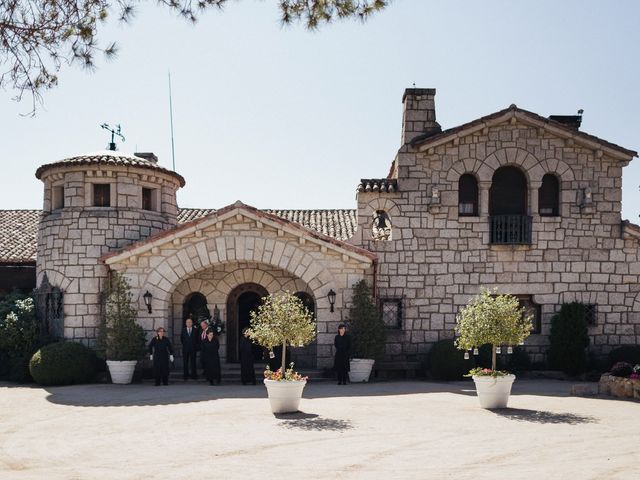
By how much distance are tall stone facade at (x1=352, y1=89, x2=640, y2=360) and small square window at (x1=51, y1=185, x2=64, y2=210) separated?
8902 mm

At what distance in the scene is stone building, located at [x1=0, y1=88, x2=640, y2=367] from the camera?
18.8 meters

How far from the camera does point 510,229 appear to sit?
19.2 meters

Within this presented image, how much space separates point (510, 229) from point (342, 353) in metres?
6.48

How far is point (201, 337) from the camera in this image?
58.3 feet

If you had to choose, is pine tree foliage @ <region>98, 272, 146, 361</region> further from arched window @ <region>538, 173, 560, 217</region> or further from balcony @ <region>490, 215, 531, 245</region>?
arched window @ <region>538, 173, 560, 217</region>

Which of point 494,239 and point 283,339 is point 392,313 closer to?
point 494,239

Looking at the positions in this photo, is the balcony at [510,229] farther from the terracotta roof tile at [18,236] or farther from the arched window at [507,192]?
the terracotta roof tile at [18,236]

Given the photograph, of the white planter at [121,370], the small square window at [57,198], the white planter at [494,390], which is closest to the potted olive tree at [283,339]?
the white planter at [494,390]

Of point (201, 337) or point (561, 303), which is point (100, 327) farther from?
point (561, 303)

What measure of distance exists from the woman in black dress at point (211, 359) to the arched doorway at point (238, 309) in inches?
102

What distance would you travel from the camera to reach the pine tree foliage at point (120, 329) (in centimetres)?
1723

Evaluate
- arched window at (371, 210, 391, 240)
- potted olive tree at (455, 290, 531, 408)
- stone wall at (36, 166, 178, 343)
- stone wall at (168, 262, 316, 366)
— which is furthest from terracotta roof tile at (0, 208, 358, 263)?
potted olive tree at (455, 290, 531, 408)

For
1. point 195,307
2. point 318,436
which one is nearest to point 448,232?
point 195,307

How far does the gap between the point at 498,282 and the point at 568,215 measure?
2.89 meters
